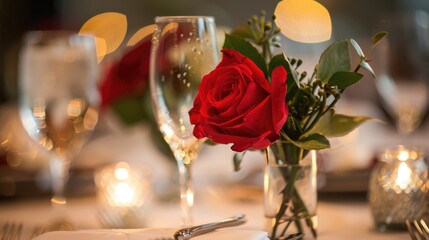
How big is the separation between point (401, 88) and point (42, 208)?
31.6 inches

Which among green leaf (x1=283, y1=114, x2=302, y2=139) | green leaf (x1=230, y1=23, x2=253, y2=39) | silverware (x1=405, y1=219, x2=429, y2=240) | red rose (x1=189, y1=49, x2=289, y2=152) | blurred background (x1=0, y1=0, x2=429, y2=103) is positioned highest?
blurred background (x1=0, y1=0, x2=429, y2=103)

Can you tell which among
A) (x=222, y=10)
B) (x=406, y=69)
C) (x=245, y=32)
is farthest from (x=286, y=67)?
(x=222, y=10)

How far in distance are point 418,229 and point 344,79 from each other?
0.26 meters

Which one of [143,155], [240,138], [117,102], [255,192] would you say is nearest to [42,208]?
[117,102]

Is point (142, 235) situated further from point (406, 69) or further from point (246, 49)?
point (406, 69)

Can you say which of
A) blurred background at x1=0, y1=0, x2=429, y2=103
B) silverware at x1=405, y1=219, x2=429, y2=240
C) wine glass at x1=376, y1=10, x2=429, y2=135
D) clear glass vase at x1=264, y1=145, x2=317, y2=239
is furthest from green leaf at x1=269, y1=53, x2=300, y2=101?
blurred background at x1=0, y1=0, x2=429, y2=103

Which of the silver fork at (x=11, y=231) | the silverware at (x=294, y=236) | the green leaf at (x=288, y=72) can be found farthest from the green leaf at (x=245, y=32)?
the silver fork at (x=11, y=231)

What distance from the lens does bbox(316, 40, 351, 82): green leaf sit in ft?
2.74

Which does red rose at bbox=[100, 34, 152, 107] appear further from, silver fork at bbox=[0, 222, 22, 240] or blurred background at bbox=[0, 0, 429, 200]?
silver fork at bbox=[0, 222, 22, 240]

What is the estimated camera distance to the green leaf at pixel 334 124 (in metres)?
0.86

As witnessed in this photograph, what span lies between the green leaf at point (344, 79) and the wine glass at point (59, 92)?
59cm

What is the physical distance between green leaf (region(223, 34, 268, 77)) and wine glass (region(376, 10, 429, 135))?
820 mm

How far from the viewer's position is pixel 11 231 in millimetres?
1080

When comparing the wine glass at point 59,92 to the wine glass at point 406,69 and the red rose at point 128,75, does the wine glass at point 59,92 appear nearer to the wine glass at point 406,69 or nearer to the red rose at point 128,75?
the red rose at point 128,75
